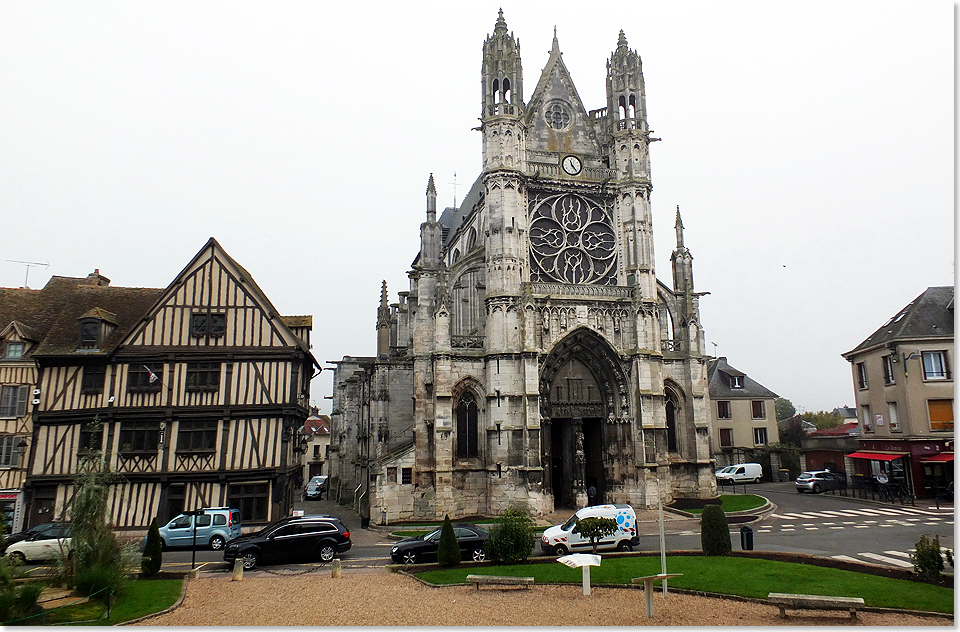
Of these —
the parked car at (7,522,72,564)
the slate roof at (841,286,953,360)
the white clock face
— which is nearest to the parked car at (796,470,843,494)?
the slate roof at (841,286,953,360)

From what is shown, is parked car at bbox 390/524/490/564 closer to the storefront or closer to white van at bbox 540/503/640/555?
white van at bbox 540/503/640/555

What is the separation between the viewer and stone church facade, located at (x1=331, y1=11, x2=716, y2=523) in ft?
85.5

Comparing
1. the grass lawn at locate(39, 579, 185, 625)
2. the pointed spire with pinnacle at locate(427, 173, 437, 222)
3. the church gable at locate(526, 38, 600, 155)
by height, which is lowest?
the grass lawn at locate(39, 579, 185, 625)

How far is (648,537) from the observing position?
19.9m

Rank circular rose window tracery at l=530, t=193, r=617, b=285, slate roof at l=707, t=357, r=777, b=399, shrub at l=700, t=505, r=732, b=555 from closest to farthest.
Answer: shrub at l=700, t=505, r=732, b=555 < circular rose window tracery at l=530, t=193, r=617, b=285 < slate roof at l=707, t=357, r=777, b=399

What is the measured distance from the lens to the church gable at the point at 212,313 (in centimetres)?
2336

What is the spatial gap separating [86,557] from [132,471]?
10.6 metres

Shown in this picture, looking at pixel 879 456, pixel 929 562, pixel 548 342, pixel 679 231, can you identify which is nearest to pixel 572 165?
pixel 679 231

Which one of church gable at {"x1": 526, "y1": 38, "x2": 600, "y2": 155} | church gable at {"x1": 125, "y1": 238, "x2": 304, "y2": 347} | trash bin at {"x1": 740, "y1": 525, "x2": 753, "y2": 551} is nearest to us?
trash bin at {"x1": 740, "y1": 525, "x2": 753, "y2": 551}

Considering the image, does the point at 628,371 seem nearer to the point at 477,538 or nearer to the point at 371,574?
the point at 477,538

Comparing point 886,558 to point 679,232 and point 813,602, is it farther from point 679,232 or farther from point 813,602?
point 679,232

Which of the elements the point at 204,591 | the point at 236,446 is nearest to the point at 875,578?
the point at 204,591

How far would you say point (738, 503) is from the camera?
26453 millimetres

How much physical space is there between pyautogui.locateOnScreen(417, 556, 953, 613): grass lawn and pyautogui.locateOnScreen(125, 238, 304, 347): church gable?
1320cm
